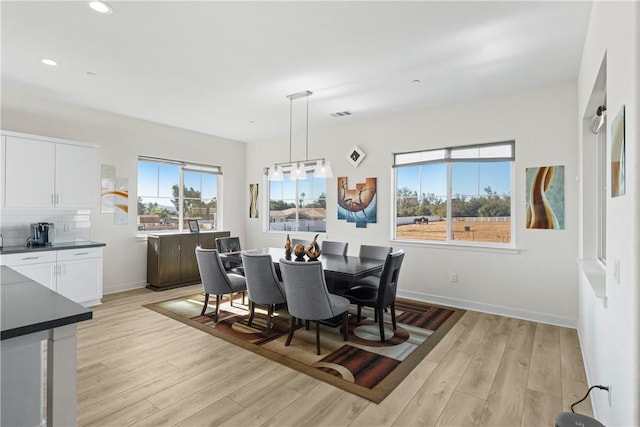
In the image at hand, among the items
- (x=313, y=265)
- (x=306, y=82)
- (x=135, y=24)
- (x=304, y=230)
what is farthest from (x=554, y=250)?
(x=135, y=24)

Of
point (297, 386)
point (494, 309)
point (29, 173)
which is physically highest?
point (29, 173)

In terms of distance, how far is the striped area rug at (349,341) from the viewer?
2.72m

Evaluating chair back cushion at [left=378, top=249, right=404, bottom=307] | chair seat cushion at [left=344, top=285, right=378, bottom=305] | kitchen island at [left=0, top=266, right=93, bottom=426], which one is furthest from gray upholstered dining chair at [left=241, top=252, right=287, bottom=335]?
kitchen island at [left=0, top=266, right=93, bottom=426]

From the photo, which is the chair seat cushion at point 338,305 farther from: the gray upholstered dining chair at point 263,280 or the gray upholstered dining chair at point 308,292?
the gray upholstered dining chair at point 263,280

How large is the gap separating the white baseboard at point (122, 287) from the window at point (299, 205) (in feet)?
8.83

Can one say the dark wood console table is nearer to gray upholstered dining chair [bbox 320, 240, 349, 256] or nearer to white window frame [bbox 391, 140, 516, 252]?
gray upholstered dining chair [bbox 320, 240, 349, 256]

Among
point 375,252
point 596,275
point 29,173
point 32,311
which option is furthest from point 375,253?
point 29,173

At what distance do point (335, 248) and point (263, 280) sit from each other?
1523 millimetres

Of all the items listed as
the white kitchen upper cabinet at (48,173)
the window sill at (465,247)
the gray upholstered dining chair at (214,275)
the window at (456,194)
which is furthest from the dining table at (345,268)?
the white kitchen upper cabinet at (48,173)

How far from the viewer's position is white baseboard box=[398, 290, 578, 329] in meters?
3.91

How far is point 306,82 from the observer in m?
3.97

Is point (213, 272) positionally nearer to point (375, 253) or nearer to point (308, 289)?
point (308, 289)

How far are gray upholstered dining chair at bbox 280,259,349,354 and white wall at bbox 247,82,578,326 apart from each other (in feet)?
7.48

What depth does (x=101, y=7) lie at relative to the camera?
98.3 inches
